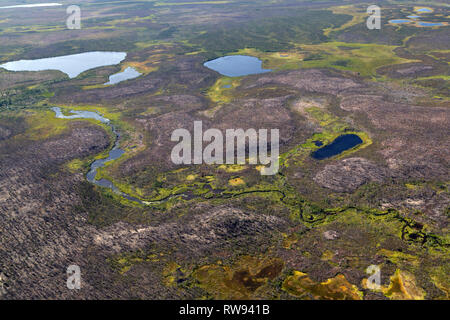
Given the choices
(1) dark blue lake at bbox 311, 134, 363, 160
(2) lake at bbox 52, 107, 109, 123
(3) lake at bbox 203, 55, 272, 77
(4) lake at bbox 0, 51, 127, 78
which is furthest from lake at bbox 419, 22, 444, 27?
(2) lake at bbox 52, 107, 109, 123

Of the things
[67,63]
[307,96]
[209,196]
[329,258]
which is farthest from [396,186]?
[67,63]

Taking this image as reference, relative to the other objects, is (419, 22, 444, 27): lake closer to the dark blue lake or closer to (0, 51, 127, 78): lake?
the dark blue lake

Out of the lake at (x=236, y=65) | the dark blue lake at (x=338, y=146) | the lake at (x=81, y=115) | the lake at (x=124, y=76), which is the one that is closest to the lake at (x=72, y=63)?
the lake at (x=124, y=76)

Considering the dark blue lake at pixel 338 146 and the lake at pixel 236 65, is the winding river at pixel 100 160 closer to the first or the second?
the dark blue lake at pixel 338 146

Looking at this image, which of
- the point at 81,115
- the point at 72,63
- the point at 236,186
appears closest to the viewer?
the point at 236,186

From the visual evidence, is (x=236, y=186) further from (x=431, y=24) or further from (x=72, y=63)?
(x=431, y=24)

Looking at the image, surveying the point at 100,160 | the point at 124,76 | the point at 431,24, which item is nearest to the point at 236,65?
the point at 124,76
